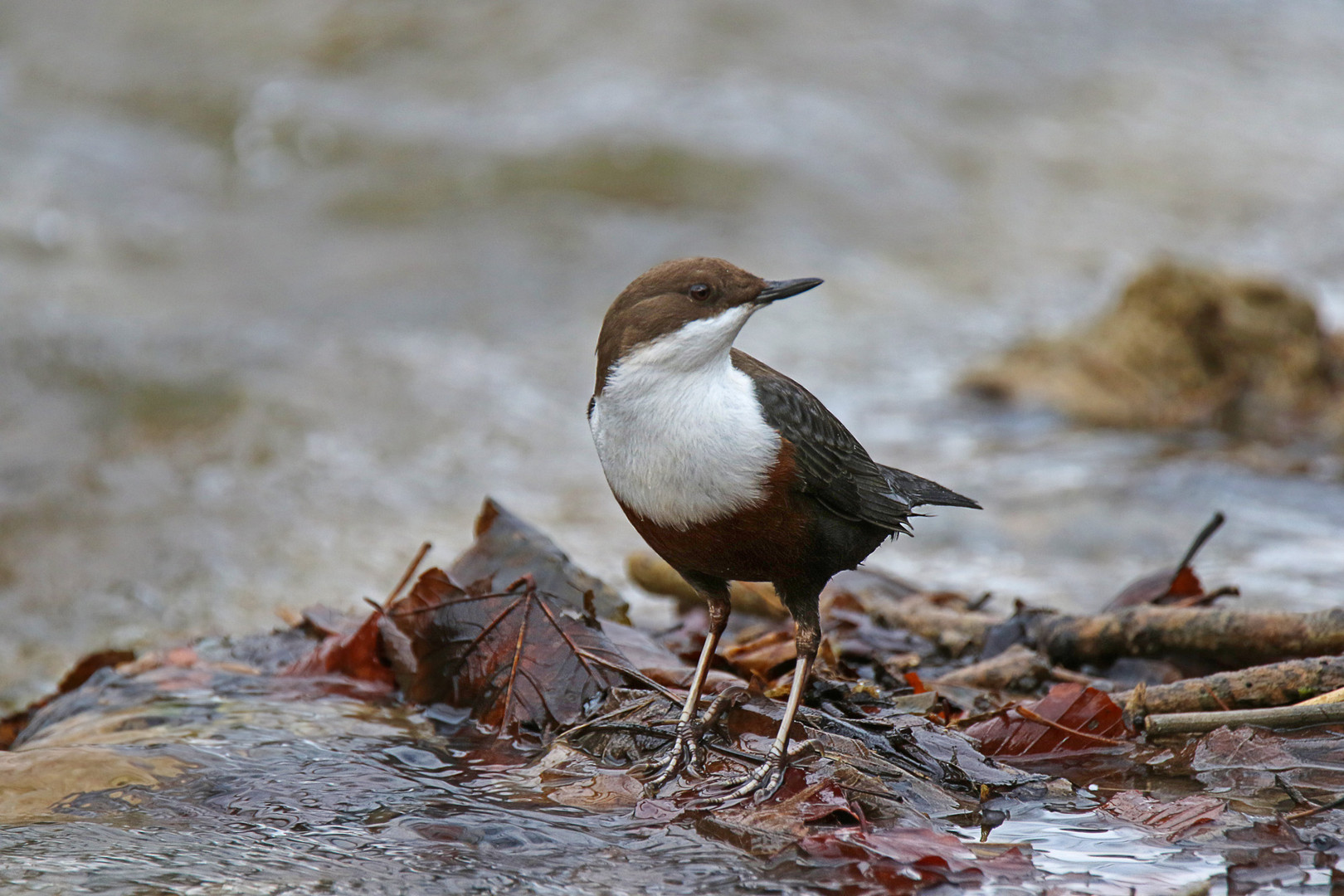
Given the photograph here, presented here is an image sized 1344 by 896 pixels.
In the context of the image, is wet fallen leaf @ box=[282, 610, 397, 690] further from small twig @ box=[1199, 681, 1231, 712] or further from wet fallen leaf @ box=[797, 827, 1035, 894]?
small twig @ box=[1199, 681, 1231, 712]

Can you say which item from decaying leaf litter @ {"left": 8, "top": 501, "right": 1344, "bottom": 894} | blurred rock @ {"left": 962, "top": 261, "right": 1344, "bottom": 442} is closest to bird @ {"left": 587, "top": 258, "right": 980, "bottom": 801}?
decaying leaf litter @ {"left": 8, "top": 501, "right": 1344, "bottom": 894}

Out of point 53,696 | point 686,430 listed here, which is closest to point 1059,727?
point 686,430

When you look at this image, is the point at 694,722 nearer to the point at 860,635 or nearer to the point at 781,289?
the point at 781,289

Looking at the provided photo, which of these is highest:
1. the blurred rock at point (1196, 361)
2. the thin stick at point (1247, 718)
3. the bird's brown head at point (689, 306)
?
the blurred rock at point (1196, 361)

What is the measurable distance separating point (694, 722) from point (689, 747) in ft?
0.26

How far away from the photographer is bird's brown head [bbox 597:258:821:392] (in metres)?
3.10

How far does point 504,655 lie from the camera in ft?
11.9

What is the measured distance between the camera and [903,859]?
266 centimetres

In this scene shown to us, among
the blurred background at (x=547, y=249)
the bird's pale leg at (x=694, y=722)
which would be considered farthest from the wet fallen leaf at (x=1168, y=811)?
the blurred background at (x=547, y=249)

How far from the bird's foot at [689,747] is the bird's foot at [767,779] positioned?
0.12m

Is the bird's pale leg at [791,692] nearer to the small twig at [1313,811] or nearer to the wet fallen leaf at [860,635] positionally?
the wet fallen leaf at [860,635]

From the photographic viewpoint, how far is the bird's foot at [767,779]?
2.98 m

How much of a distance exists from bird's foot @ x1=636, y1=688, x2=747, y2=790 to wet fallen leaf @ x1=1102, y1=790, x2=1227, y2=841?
0.91 metres

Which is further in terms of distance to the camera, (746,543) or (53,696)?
(53,696)
